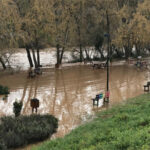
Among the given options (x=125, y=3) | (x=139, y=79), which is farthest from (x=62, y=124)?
(x=125, y=3)

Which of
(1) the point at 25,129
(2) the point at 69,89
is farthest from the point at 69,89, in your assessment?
(1) the point at 25,129

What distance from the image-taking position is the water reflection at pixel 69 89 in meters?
15.1

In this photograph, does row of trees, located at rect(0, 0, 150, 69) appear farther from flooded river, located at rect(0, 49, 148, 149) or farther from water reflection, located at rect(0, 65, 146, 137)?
water reflection, located at rect(0, 65, 146, 137)

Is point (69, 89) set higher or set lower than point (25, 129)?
higher

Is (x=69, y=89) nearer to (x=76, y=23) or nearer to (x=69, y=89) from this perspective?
(x=69, y=89)

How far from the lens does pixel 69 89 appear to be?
2122cm

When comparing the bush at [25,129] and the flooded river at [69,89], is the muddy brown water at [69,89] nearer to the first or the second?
the flooded river at [69,89]

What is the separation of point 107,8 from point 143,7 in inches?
195

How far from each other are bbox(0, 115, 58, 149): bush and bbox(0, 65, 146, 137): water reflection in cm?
68

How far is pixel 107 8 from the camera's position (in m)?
30.9

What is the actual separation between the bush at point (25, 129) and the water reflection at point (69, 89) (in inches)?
26.6

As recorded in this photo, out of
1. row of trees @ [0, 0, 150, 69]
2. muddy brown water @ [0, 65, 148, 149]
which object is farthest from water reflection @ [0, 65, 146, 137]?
row of trees @ [0, 0, 150, 69]

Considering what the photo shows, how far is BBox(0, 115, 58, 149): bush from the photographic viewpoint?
10.4 meters

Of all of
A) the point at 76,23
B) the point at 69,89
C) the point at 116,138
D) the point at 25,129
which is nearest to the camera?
the point at 116,138
